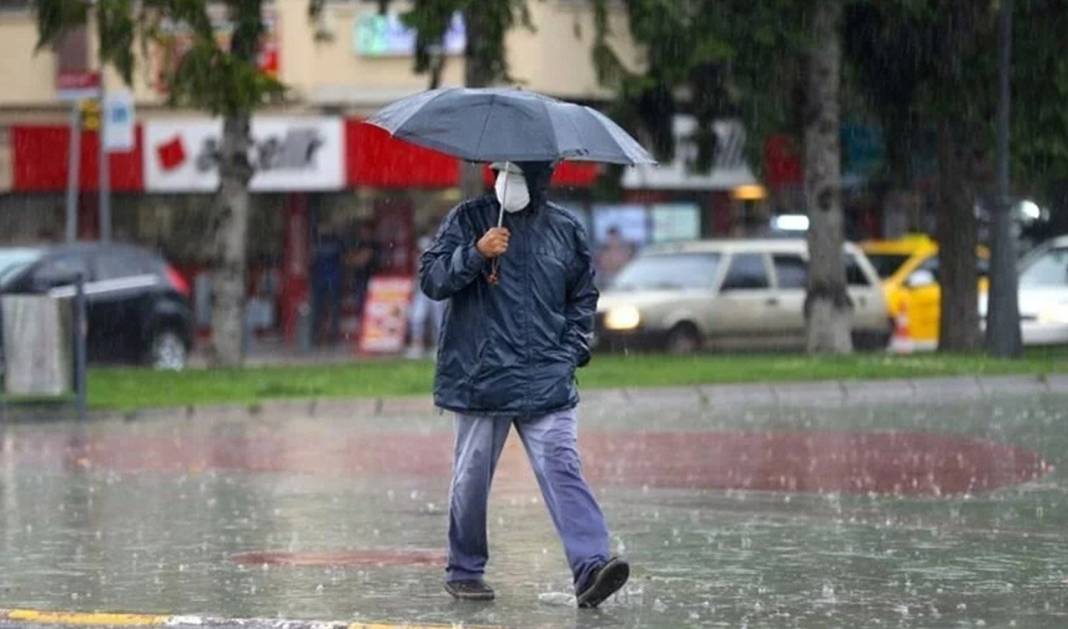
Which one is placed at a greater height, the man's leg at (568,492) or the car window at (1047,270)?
the man's leg at (568,492)

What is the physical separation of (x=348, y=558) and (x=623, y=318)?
19.1 m

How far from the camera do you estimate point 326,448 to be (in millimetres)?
16562

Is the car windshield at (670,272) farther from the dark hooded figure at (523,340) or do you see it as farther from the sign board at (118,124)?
the dark hooded figure at (523,340)

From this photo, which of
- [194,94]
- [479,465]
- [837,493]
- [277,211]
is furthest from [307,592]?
[277,211]

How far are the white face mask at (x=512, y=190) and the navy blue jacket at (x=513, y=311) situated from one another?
106 mm

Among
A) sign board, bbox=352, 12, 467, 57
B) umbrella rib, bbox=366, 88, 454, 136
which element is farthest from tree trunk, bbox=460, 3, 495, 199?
umbrella rib, bbox=366, 88, 454, 136

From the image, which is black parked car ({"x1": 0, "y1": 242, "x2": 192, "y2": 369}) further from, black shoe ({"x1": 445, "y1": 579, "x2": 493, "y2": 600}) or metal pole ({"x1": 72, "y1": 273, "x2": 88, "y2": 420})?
black shoe ({"x1": 445, "y1": 579, "x2": 493, "y2": 600})

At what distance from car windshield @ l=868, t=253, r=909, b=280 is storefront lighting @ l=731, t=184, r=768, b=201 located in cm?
731

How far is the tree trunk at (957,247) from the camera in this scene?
26.9m

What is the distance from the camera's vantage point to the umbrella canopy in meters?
8.67

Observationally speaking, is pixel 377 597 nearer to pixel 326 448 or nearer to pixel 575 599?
pixel 575 599

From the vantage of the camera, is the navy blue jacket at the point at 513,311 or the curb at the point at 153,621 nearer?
the curb at the point at 153,621

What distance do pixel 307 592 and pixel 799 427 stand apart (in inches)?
333

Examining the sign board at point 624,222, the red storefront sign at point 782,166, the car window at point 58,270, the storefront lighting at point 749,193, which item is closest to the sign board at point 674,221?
the sign board at point 624,222
